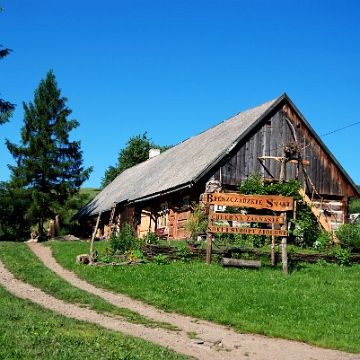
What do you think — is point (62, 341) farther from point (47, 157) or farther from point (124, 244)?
point (47, 157)

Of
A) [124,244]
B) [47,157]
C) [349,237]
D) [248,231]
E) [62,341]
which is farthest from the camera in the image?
[47,157]

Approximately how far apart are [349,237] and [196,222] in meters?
5.89

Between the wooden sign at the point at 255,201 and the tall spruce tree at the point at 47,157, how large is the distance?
17899 mm

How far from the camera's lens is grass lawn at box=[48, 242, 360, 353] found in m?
10.4

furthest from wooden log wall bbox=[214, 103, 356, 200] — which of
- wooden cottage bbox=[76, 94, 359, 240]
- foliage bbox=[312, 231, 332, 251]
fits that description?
foliage bbox=[312, 231, 332, 251]

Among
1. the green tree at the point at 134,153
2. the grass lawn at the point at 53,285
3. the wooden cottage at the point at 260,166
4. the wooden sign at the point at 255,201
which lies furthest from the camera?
the green tree at the point at 134,153

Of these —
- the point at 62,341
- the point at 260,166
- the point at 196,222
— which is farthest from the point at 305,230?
the point at 62,341

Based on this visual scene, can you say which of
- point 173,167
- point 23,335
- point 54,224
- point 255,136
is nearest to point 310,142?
point 255,136

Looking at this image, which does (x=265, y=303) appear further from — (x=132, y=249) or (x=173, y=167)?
(x=173, y=167)

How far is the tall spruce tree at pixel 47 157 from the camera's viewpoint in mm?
32156

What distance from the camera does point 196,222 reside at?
70.1 feet

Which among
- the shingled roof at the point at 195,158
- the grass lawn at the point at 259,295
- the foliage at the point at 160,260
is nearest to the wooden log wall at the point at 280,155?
the shingled roof at the point at 195,158

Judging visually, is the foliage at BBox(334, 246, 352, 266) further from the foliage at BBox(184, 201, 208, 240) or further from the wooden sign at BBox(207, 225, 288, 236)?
the foliage at BBox(184, 201, 208, 240)

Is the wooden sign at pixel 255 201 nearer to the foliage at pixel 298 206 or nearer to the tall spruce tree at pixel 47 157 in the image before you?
the foliage at pixel 298 206
